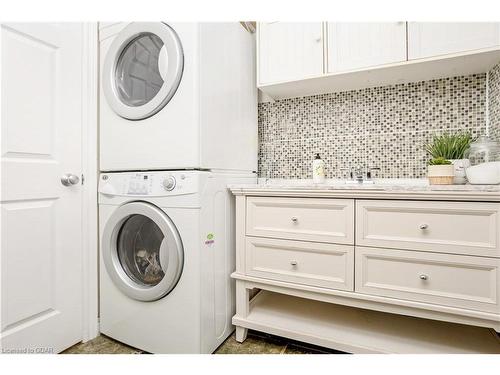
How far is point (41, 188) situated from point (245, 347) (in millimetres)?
1294

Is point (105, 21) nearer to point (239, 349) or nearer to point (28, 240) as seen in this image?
point (28, 240)

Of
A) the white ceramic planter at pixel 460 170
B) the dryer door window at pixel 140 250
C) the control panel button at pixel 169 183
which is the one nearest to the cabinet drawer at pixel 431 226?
the white ceramic planter at pixel 460 170

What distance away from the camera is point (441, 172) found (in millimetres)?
1203

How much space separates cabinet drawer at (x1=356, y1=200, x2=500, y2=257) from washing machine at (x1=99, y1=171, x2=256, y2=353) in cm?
69

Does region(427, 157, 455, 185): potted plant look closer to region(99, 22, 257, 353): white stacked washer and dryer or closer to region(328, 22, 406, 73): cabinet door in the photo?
region(328, 22, 406, 73): cabinet door

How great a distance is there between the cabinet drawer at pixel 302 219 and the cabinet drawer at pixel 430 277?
128 mm

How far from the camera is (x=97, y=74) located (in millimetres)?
1453

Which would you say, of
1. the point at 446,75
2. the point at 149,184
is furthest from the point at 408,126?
the point at 149,184

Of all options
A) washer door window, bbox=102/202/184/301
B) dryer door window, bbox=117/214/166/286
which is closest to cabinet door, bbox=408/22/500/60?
washer door window, bbox=102/202/184/301

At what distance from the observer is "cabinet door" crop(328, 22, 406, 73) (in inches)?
51.8

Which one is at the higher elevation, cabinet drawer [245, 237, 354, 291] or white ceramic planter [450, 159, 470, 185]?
white ceramic planter [450, 159, 470, 185]

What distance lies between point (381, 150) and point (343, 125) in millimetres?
288

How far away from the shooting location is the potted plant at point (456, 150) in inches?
50.6

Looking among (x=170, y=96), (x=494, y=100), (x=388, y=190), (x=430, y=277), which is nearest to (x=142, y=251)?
(x=170, y=96)
